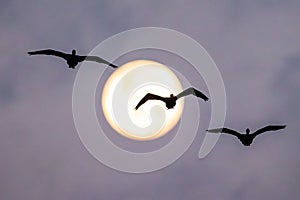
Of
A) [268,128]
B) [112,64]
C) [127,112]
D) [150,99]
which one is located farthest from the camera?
[268,128]

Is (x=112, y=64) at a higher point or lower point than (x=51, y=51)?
lower

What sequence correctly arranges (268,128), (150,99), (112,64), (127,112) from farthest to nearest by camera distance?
(268,128) → (150,99) → (127,112) → (112,64)

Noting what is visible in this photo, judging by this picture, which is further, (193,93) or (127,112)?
(193,93)

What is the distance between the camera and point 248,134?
63438 mm

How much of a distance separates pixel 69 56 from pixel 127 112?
Result: 736 centimetres

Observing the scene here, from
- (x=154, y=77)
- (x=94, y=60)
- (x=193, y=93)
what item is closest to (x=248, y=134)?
(x=193, y=93)

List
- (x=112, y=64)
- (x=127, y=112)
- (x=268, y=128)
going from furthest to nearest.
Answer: (x=268, y=128)
(x=127, y=112)
(x=112, y=64)

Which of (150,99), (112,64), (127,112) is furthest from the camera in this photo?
(150,99)

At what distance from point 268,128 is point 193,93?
32.7 feet

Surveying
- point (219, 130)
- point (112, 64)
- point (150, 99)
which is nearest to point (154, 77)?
point (150, 99)

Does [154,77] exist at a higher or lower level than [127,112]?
higher

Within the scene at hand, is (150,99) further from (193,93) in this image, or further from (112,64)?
(112,64)

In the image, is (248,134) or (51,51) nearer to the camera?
(51,51)

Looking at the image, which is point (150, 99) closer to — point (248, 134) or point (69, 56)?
point (69, 56)
